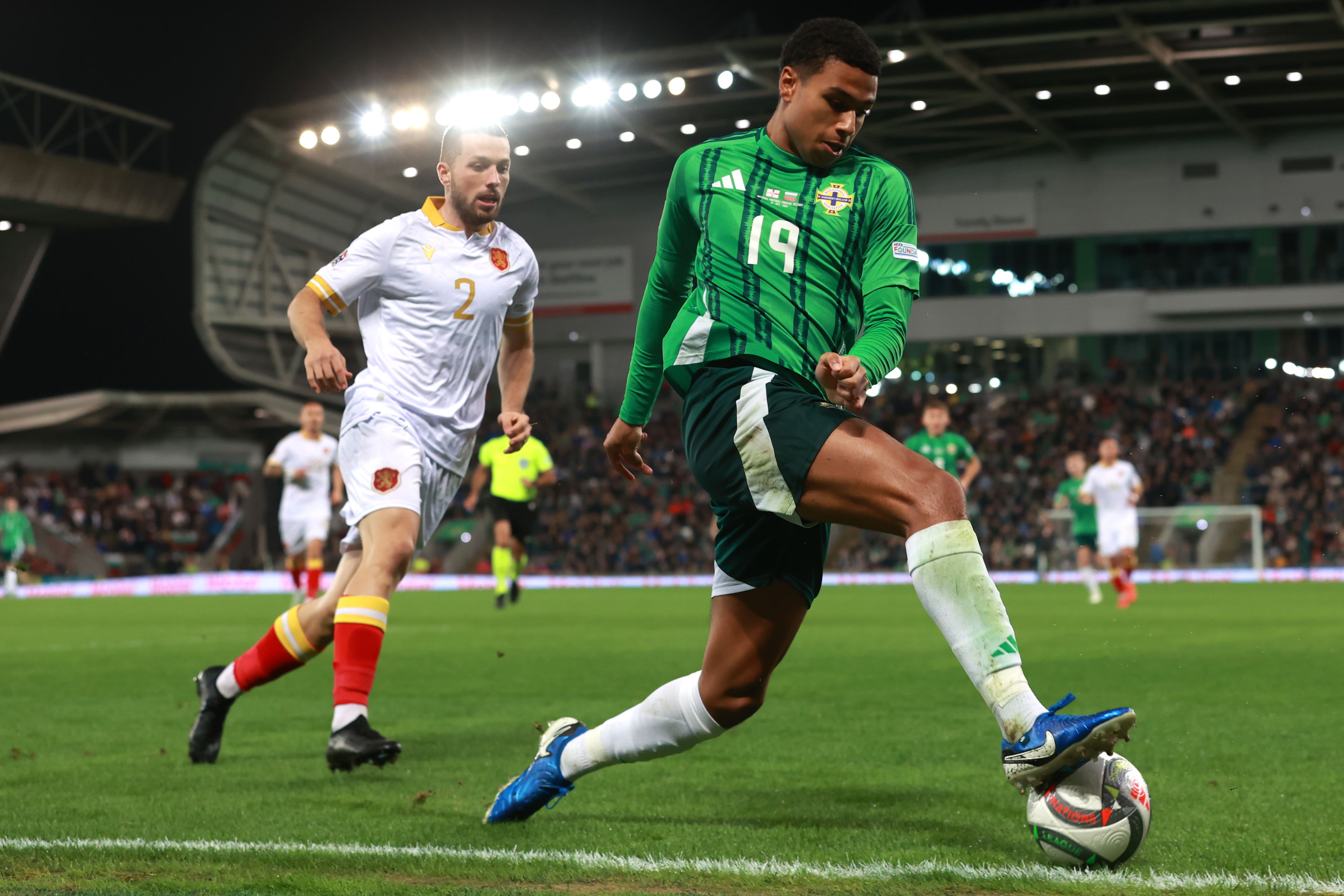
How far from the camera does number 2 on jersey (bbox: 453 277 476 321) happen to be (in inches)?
206

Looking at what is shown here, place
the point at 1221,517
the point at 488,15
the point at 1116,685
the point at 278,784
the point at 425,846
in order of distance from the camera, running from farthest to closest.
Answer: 1. the point at 488,15
2. the point at 1221,517
3. the point at 1116,685
4. the point at 278,784
5. the point at 425,846

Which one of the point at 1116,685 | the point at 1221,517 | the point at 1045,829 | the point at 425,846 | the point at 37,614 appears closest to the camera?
the point at 1045,829

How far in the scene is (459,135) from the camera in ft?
17.0

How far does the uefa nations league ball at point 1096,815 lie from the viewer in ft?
9.45

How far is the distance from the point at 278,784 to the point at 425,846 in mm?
1433

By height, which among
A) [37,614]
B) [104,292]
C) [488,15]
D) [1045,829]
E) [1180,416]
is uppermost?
[488,15]

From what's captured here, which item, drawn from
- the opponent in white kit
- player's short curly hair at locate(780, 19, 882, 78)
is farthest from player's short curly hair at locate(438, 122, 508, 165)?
player's short curly hair at locate(780, 19, 882, 78)

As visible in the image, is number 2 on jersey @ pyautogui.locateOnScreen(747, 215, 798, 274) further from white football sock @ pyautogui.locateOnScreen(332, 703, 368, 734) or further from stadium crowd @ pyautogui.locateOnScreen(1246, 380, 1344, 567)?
stadium crowd @ pyautogui.locateOnScreen(1246, 380, 1344, 567)

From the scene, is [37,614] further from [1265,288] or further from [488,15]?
[1265,288]

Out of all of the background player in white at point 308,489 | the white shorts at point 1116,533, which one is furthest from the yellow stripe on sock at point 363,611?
the white shorts at point 1116,533

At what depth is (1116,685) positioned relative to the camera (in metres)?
7.84

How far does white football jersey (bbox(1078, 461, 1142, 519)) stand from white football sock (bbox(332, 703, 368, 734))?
1520 cm

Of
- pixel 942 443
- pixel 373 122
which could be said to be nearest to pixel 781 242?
pixel 942 443

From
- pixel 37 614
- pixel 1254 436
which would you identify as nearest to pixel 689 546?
pixel 1254 436
